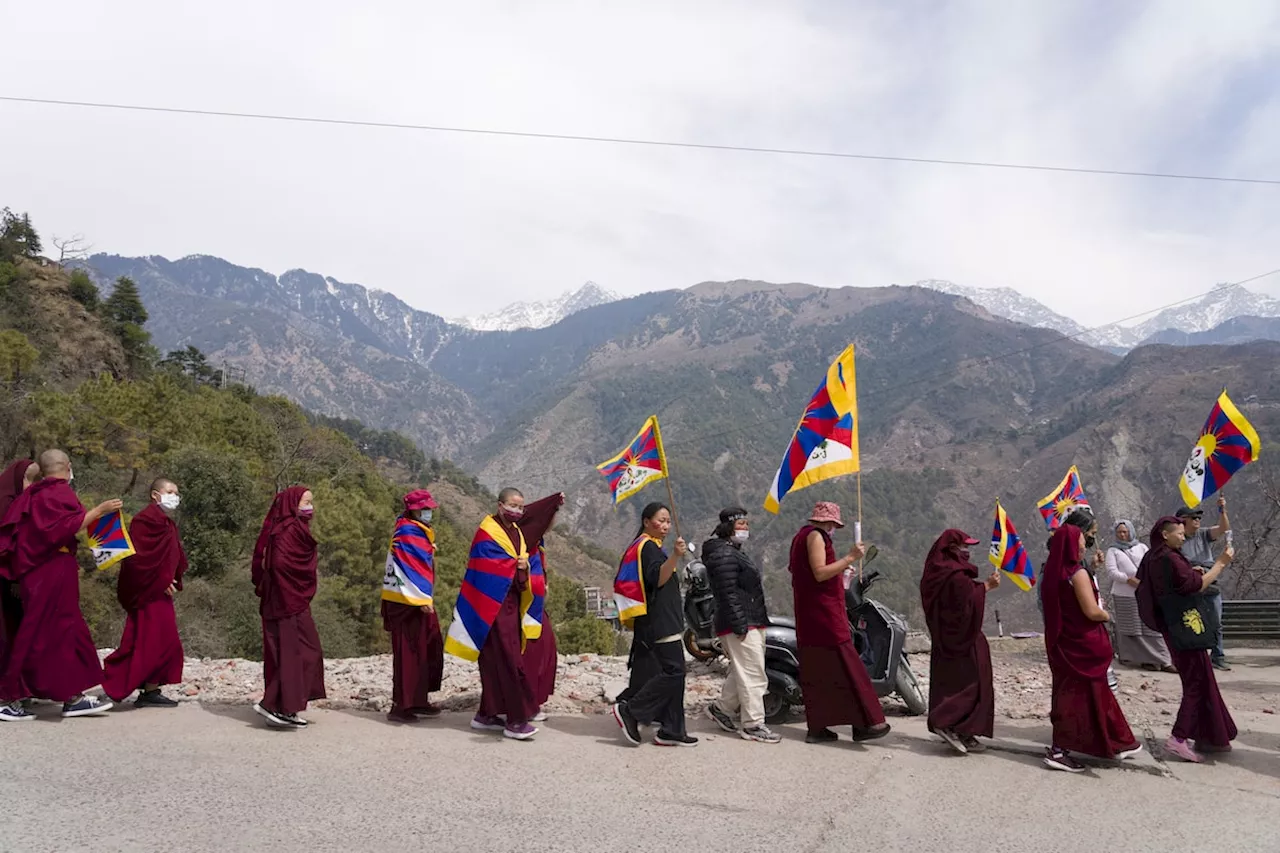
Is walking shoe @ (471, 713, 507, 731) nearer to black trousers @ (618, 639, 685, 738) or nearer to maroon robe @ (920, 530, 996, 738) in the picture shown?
black trousers @ (618, 639, 685, 738)

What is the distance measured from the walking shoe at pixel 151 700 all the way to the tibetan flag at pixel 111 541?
3.74 ft

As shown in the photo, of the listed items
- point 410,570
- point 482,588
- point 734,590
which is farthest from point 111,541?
point 734,590

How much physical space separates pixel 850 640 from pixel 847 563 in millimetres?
705

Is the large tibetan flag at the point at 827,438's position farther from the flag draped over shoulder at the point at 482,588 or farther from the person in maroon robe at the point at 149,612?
the person in maroon robe at the point at 149,612

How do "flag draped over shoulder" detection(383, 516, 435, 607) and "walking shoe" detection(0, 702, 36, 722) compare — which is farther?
"flag draped over shoulder" detection(383, 516, 435, 607)

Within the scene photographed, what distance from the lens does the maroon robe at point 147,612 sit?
7070mm

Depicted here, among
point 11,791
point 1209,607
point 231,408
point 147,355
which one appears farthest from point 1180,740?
point 147,355

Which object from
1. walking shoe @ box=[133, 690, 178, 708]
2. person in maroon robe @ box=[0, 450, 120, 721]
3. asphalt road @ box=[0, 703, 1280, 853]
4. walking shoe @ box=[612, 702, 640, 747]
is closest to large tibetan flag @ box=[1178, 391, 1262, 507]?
asphalt road @ box=[0, 703, 1280, 853]

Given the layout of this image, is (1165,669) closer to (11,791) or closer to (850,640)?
(850,640)

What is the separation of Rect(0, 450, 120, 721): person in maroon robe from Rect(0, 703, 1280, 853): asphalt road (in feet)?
0.96

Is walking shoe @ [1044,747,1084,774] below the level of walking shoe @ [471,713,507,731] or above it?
above

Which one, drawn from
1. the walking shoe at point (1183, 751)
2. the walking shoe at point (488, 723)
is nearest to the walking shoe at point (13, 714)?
the walking shoe at point (488, 723)

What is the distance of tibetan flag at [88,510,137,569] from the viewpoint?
704 centimetres

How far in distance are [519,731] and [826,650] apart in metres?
2.32
